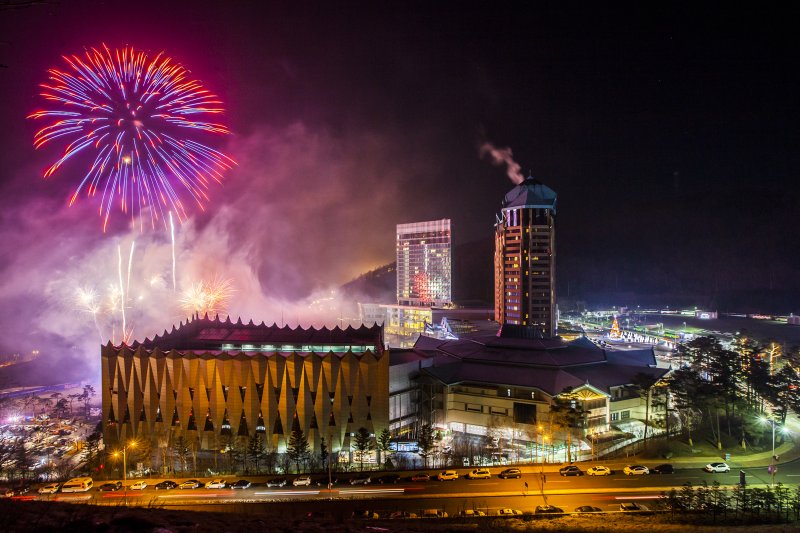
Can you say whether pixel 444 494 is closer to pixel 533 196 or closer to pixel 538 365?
pixel 538 365

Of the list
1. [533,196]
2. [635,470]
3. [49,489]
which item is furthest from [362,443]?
[533,196]

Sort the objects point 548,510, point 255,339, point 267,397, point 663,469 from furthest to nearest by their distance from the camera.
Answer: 1. point 255,339
2. point 267,397
3. point 663,469
4. point 548,510

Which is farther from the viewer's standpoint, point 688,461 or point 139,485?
point 688,461

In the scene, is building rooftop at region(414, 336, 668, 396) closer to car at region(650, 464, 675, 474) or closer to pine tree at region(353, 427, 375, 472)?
pine tree at region(353, 427, 375, 472)

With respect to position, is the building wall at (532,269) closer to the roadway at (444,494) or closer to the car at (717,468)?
the car at (717,468)

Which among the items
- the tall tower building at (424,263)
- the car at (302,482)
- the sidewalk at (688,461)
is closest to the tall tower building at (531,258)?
the tall tower building at (424,263)

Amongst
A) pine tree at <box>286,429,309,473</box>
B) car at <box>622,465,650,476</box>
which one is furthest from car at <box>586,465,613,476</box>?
pine tree at <box>286,429,309,473</box>

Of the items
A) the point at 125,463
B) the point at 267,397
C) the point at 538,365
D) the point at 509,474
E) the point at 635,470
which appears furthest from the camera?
the point at 538,365

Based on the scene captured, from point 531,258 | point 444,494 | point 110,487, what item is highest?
point 531,258
